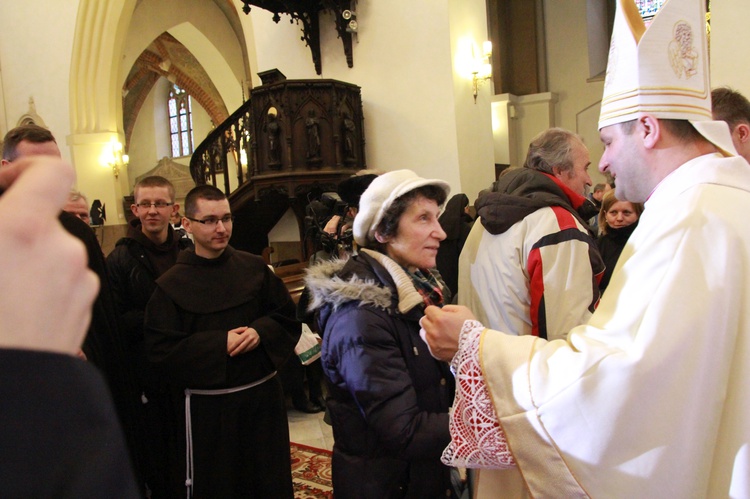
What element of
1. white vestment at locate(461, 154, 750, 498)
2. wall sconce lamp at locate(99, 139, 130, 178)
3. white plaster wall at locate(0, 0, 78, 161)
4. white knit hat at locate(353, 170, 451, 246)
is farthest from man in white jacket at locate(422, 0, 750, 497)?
white plaster wall at locate(0, 0, 78, 161)

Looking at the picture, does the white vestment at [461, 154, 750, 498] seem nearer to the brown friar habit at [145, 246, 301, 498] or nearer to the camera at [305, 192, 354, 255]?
the brown friar habit at [145, 246, 301, 498]

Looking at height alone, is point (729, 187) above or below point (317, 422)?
above

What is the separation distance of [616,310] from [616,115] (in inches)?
21.6

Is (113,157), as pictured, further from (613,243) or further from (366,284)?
(366,284)

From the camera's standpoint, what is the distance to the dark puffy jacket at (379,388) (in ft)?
5.27

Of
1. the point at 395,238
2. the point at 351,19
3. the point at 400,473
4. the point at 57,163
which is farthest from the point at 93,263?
the point at 351,19

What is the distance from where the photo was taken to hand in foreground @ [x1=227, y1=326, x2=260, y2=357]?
2.49 metres

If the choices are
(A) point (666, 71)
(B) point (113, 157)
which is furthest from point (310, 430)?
(B) point (113, 157)

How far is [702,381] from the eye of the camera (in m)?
1.08

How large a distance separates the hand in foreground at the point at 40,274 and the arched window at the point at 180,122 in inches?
796

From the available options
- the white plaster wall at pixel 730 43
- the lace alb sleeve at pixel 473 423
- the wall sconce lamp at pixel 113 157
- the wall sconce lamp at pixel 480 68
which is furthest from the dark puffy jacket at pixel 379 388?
the wall sconce lamp at pixel 113 157

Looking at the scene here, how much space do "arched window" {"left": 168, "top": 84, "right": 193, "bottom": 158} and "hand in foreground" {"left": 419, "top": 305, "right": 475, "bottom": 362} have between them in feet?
64.1

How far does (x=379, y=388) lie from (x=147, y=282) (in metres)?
1.96

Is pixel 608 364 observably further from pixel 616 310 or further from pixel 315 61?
pixel 315 61
